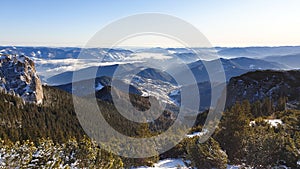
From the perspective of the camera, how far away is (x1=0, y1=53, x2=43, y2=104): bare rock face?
447 ft

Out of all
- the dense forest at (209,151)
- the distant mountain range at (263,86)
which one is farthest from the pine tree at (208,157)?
the distant mountain range at (263,86)

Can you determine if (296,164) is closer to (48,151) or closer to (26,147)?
(48,151)

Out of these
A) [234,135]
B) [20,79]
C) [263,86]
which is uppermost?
[234,135]

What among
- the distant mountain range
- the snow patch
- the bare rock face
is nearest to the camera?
the snow patch

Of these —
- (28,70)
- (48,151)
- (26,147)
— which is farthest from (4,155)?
(28,70)

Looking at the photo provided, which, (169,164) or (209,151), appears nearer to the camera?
(209,151)

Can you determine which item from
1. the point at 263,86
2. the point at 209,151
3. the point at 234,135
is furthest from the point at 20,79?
the point at 209,151

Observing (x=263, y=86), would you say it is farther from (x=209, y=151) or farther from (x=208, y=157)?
(x=208, y=157)

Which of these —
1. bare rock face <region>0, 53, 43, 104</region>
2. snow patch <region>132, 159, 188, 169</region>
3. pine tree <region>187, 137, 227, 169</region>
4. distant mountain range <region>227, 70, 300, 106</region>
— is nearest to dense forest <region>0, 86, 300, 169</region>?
pine tree <region>187, 137, 227, 169</region>

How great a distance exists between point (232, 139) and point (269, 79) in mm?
88211

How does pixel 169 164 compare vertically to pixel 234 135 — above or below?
below

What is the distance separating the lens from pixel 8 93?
12950cm

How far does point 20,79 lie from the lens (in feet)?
456

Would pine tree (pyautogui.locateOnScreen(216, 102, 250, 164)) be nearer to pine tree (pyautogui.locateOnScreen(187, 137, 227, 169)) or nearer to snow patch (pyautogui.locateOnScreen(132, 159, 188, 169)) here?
pine tree (pyautogui.locateOnScreen(187, 137, 227, 169))
